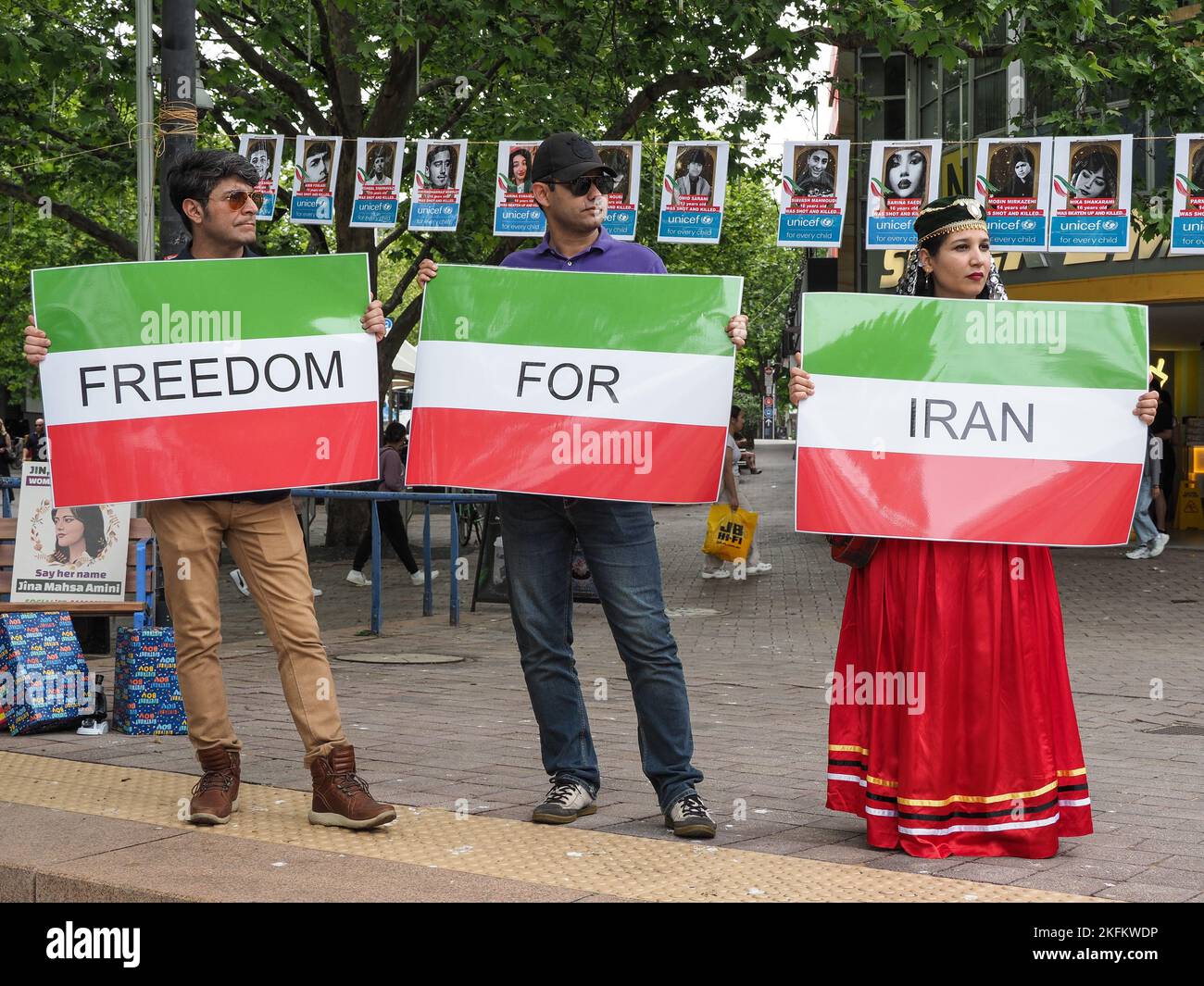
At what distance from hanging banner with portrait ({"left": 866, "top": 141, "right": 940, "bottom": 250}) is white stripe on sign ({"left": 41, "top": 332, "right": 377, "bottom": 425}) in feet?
26.0

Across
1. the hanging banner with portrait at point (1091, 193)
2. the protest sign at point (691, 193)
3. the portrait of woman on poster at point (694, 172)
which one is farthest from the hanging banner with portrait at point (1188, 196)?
the portrait of woman on poster at point (694, 172)

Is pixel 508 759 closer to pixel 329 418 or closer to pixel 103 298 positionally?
pixel 329 418

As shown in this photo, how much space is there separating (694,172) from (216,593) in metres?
8.62

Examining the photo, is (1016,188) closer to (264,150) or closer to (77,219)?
(264,150)

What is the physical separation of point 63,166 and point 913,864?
16417 mm

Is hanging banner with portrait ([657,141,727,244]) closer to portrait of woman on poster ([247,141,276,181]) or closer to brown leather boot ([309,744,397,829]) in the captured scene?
portrait of woman on poster ([247,141,276,181])

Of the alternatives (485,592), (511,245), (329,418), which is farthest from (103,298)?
(511,245)

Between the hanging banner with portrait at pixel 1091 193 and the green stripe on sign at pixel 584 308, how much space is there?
799 cm

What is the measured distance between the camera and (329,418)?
512cm

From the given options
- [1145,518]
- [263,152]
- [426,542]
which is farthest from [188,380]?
[1145,518]

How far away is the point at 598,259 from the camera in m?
4.96

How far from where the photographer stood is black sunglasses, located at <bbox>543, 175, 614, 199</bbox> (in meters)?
4.71

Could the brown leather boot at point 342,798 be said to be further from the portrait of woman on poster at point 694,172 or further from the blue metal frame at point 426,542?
the portrait of woman on poster at point 694,172

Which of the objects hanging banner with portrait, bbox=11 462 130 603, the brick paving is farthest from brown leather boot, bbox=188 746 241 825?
hanging banner with portrait, bbox=11 462 130 603
